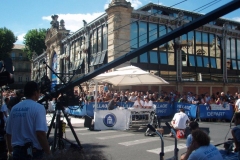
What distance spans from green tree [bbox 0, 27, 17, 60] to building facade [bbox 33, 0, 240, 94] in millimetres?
27577

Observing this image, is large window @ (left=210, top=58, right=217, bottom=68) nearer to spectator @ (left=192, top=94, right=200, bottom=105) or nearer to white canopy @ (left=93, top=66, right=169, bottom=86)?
spectator @ (left=192, top=94, right=200, bottom=105)

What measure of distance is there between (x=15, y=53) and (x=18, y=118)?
86130mm

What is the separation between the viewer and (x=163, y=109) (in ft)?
60.6

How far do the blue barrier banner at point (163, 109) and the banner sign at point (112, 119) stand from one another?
5.29 metres

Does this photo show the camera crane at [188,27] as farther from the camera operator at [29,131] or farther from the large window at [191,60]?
the large window at [191,60]

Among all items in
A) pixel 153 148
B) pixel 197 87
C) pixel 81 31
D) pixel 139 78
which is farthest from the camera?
pixel 81 31

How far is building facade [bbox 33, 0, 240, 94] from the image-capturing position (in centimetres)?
2214

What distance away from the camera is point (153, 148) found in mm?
8758

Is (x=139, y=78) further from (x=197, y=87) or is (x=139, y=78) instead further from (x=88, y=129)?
(x=197, y=87)

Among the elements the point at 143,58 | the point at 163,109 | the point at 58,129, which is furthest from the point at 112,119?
the point at 143,58

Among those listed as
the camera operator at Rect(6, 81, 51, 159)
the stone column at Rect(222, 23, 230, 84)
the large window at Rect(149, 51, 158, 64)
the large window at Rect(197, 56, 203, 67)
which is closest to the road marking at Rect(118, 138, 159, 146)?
the camera operator at Rect(6, 81, 51, 159)

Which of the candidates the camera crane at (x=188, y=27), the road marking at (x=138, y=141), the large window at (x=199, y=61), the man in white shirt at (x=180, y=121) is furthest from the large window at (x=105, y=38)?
the camera crane at (x=188, y=27)

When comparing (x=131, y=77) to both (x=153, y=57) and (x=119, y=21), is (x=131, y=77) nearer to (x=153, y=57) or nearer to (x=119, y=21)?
(x=119, y=21)

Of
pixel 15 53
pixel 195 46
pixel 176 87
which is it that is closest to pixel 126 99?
pixel 176 87
